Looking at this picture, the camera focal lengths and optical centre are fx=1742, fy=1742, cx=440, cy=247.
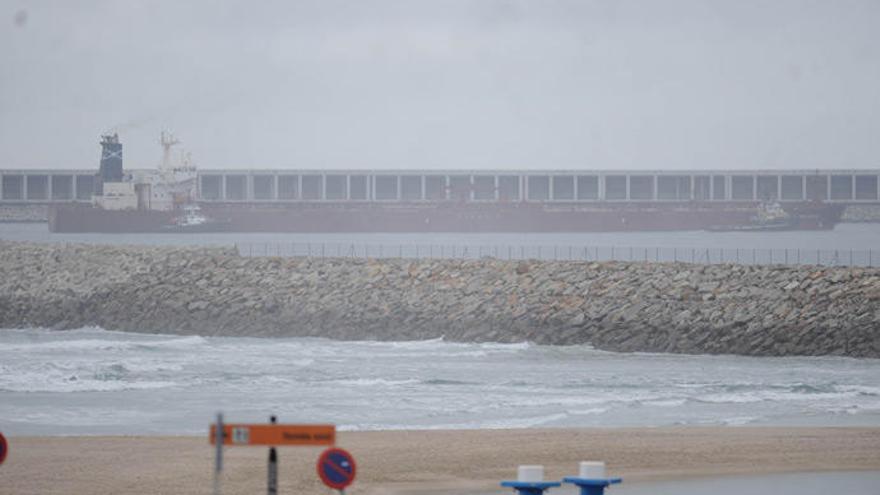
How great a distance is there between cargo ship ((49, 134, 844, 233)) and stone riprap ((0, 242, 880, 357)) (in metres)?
56.5

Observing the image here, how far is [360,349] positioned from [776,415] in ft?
46.8

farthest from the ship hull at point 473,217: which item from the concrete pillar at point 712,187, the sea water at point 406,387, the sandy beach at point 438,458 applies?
the sandy beach at point 438,458

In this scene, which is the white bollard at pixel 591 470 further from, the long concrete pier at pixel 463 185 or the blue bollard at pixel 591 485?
the long concrete pier at pixel 463 185

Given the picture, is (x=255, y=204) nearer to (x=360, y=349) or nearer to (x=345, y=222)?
(x=345, y=222)

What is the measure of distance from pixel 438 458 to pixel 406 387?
10139 mm

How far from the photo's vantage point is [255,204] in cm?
11856

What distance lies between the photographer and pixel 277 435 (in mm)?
10430

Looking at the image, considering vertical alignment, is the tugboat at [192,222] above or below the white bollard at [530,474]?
above

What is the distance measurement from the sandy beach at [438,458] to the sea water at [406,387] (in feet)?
6.16

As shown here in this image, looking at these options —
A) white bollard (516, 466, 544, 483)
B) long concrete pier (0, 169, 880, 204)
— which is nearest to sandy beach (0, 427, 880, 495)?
white bollard (516, 466, 544, 483)

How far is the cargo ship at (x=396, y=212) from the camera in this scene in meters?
105

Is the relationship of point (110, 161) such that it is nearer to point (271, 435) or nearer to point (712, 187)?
point (712, 187)

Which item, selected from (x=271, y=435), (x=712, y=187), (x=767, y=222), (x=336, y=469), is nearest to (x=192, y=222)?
(x=767, y=222)

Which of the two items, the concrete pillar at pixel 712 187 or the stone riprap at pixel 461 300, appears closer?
the stone riprap at pixel 461 300
